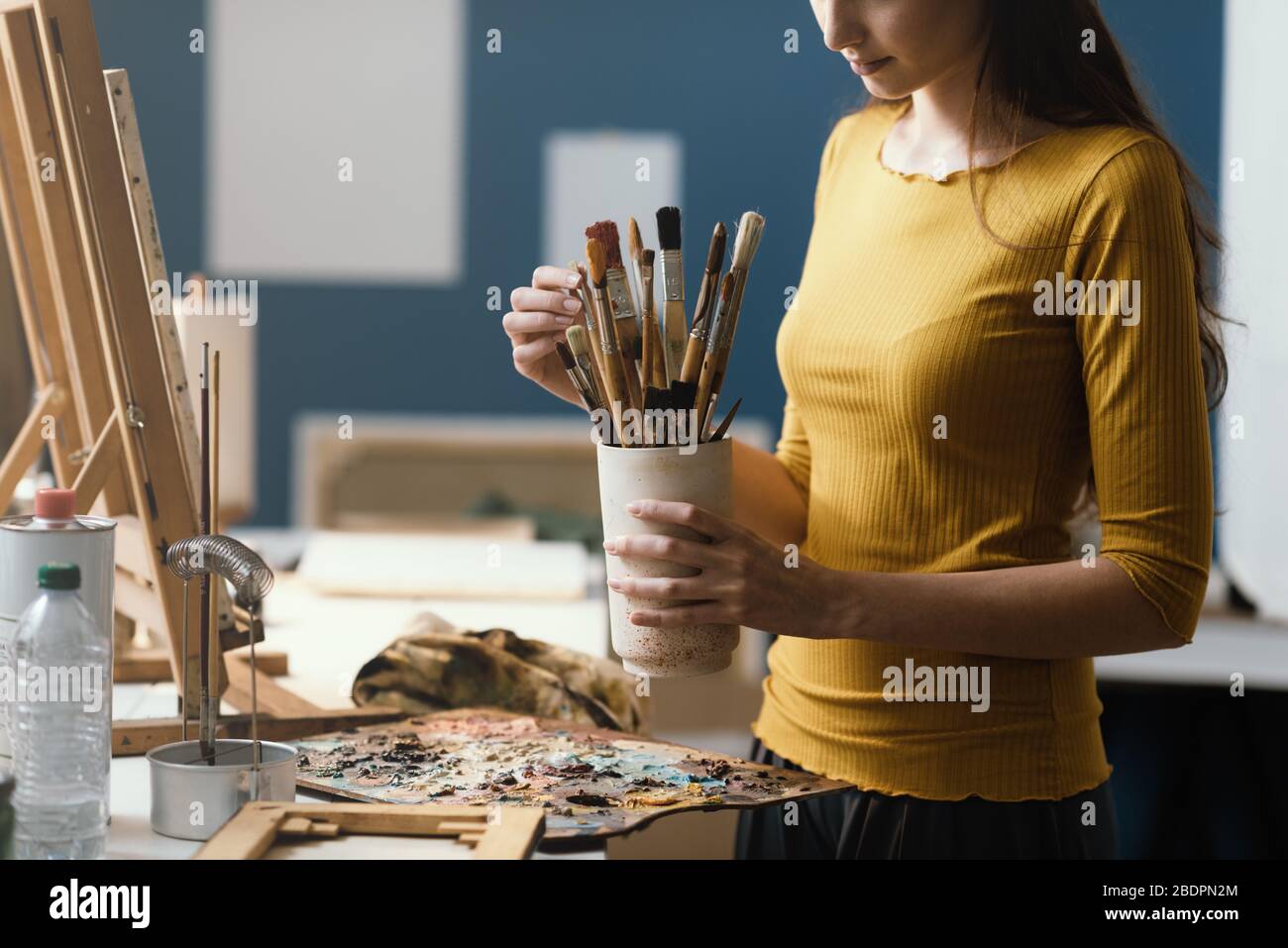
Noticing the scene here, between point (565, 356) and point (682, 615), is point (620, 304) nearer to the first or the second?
point (565, 356)

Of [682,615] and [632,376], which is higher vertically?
[632,376]

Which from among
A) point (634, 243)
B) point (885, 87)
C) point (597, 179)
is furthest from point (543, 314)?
point (597, 179)

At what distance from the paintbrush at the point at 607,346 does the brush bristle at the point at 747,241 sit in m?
0.10

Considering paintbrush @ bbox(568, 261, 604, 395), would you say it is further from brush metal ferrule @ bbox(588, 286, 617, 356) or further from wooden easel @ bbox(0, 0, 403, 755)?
wooden easel @ bbox(0, 0, 403, 755)

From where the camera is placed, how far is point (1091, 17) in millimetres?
1147

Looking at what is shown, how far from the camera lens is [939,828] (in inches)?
44.9

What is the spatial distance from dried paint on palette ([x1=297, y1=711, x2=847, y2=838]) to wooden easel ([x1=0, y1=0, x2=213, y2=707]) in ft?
0.54

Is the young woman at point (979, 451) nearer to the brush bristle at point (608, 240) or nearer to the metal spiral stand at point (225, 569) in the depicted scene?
the brush bristle at point (608, 240)

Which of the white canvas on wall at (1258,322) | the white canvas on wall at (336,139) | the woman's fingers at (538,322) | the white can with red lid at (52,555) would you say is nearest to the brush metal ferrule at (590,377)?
the woman's fingers at (538,322)

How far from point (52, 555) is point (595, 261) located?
44 centimetres

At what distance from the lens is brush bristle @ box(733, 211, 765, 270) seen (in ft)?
3.31

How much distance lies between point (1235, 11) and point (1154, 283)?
255cm
